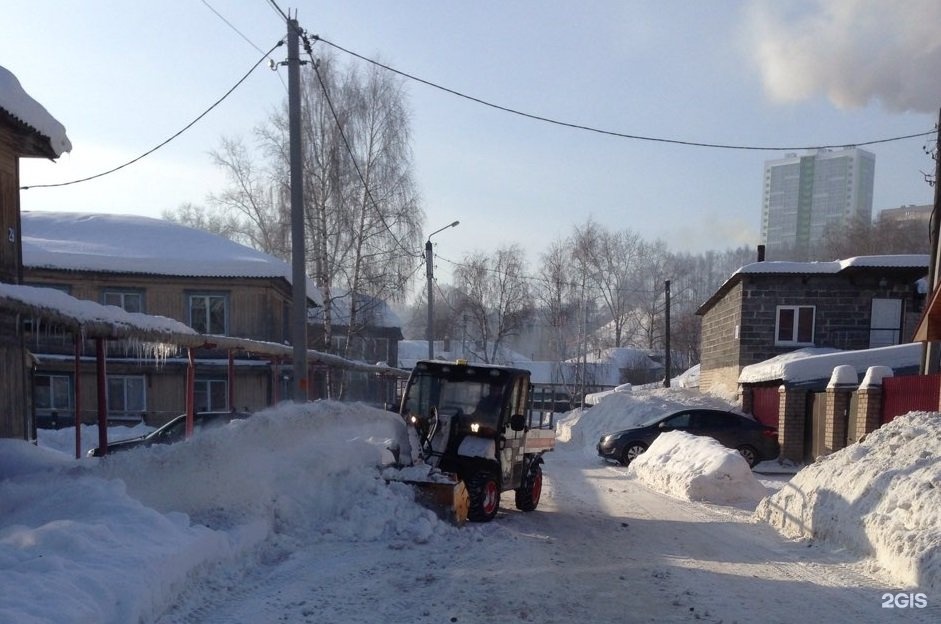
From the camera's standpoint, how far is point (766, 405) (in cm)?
2184

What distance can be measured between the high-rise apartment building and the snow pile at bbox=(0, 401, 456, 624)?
6193cm

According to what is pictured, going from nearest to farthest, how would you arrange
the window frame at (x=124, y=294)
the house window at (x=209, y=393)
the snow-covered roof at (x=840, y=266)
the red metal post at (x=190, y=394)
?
the red metal post at (x=190, y=394), the snow-covered roof at (x=840, y=266), the window frame at (x=124, y=294), the house window at (x=209, y=393)

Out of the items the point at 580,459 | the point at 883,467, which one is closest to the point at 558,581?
the point at 883,467

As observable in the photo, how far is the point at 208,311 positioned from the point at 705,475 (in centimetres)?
1989

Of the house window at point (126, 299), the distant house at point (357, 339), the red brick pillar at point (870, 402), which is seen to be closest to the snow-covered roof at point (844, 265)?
the red brick pillar at point (870, 402)

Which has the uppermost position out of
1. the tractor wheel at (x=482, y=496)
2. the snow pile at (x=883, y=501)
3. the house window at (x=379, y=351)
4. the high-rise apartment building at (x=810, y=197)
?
the high-rise apartment building at (x=810, y=197)

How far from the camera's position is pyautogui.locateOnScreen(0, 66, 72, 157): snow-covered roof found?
11422mm

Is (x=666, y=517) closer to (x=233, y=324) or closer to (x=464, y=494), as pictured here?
(x=464, y=494)

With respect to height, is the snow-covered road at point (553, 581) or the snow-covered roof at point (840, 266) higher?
the snow-covered roof at point (840, 266)

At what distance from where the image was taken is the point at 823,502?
29.6 feet

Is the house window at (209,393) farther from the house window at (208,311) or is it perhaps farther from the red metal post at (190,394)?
the red metal post at (190,394)

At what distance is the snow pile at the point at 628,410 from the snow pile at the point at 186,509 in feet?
56.9

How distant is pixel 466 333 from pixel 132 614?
50.4 metres

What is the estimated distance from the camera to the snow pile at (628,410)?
26391mm
